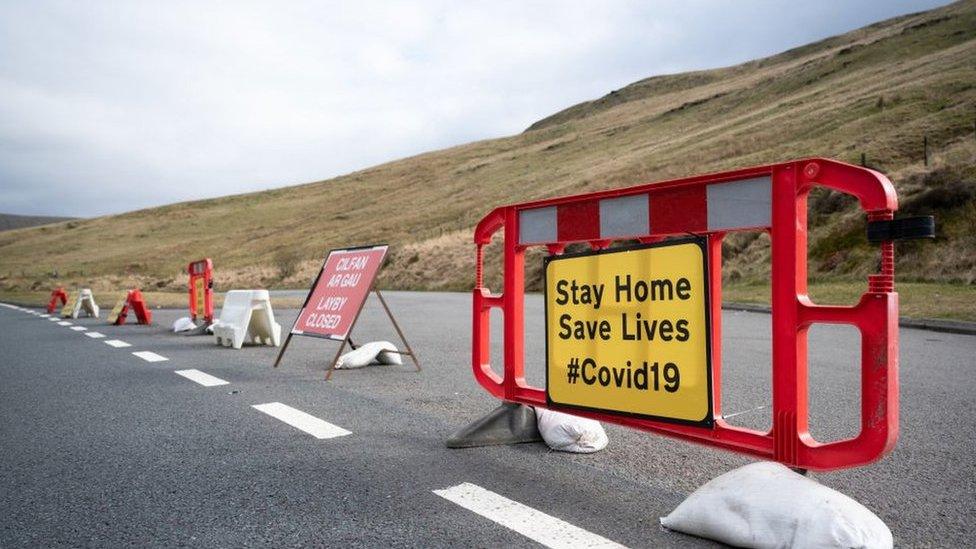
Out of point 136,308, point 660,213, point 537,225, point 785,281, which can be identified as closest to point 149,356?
point 136,308

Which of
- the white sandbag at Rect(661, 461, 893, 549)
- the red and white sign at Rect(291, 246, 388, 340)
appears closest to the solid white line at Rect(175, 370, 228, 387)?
the red and white sign at Rect(291, 246, 388, 340)

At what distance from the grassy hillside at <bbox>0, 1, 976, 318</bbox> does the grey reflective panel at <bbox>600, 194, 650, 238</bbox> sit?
13.2 meters

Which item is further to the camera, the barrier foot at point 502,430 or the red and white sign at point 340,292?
the red and white sign at point 340,292

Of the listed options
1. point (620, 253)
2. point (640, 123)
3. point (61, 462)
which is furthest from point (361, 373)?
point (640, 123)

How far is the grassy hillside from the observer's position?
24.2 meters

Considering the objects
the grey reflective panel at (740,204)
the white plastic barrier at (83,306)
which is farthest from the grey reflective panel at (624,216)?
the white plastic barrier at (83,306)

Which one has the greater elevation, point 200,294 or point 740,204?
point 740,204

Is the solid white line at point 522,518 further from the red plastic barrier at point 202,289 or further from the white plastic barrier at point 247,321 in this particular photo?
the red plastic barrier at point 202,289

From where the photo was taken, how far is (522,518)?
335cm

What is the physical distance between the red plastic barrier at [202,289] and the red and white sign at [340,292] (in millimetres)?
4084

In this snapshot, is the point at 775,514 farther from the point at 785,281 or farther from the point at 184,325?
the point at 184,325

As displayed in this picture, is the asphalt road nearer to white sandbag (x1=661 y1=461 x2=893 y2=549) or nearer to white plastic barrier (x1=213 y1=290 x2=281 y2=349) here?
white sandbag (x1=661 y1=461 x2=893 y2=549)

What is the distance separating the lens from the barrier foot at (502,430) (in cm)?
463

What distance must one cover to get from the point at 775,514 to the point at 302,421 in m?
3.44
